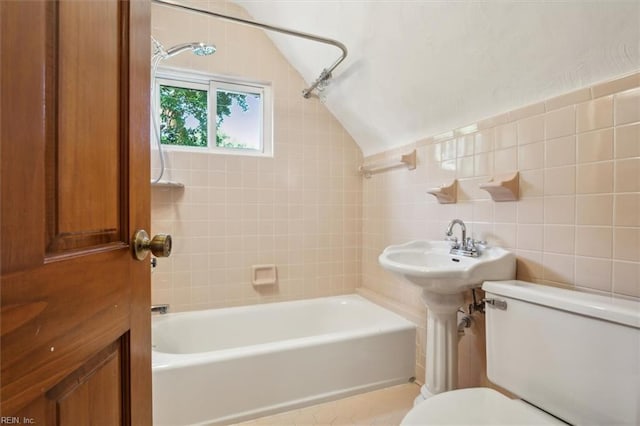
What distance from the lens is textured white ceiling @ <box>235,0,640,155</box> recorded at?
103cm

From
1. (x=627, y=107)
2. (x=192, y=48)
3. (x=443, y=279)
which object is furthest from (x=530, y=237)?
(x=192, y=48)

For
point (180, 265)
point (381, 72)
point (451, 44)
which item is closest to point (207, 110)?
point (180, 265)

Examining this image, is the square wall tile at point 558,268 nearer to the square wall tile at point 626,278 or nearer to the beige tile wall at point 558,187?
the beige tile wall at point 558,187

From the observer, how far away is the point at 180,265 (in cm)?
204

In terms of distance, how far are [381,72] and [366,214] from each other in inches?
44.6

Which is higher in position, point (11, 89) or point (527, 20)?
point (527, 20)

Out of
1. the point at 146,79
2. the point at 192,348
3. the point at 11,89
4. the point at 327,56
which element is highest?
the point at 327,56

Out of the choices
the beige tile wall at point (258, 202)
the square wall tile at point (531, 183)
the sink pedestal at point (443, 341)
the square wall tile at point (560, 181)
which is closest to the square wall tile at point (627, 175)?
the square wall tile at point (560, 181)

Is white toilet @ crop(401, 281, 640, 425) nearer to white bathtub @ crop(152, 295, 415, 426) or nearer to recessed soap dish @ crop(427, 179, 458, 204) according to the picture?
recessed soap dish @ crop(427, 179, 458, 204)

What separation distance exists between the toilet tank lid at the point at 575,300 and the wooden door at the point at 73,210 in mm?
1210

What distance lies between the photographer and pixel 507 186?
130cm

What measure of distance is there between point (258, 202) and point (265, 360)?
1125 mm

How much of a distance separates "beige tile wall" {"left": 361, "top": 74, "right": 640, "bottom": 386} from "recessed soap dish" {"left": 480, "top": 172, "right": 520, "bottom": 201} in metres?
0.03

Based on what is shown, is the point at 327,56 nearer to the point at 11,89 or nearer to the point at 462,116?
the point at 462,116
